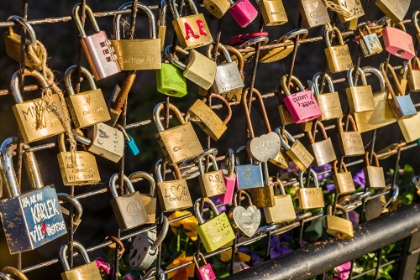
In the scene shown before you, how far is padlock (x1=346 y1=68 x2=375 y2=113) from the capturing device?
1874 millimetres

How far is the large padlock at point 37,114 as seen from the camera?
4.01 ft

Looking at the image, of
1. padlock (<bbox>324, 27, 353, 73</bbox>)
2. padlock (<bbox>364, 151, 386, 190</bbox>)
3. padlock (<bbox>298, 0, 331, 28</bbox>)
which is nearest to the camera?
padlock (<bbox>298, 0, 331, 28</bbox>)

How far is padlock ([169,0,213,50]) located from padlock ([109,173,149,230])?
0.33 meters

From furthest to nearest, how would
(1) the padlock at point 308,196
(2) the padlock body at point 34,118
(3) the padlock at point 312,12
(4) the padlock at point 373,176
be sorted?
(4) the padlock at point 373,176
(1) the padlock at point 308,196
(3) the padlock at point 312,12
(2) the padlock body at point 34,118

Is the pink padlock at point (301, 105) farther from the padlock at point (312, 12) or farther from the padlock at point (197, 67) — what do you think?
the padlock at point (197, 67)

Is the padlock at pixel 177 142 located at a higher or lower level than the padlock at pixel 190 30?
lower

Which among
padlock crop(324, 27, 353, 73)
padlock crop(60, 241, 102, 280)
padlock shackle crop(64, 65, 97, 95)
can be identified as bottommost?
padlock crop(60, 241, 102, 280)

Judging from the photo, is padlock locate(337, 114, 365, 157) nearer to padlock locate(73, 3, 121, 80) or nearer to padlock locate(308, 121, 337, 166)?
padlock locate(308, 121, 337, 166)

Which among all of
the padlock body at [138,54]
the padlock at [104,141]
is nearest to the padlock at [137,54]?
the padlock body at [138,54]

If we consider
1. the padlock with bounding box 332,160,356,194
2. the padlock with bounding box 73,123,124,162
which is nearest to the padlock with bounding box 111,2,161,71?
the padlock with bounding box 73,123,124,162

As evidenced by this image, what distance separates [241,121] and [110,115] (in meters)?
1.39

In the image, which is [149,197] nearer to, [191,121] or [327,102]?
[191,121]

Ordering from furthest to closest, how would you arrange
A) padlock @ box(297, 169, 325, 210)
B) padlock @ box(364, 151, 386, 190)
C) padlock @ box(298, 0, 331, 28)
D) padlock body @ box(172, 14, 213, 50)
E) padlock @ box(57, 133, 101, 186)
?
padlock @ box(364, 151, 386, 190)
padlock @ box(297, 169, 325, 210)
padlock @ box(298, 0, 331, 28)
padlock body @ box(172, 14, 213, 50)
padlock @ box(57, 133, 101, 186)

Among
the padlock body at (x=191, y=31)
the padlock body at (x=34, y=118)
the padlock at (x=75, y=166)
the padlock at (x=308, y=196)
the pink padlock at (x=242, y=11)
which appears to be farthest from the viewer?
the padlock at (x=308, y=196)
